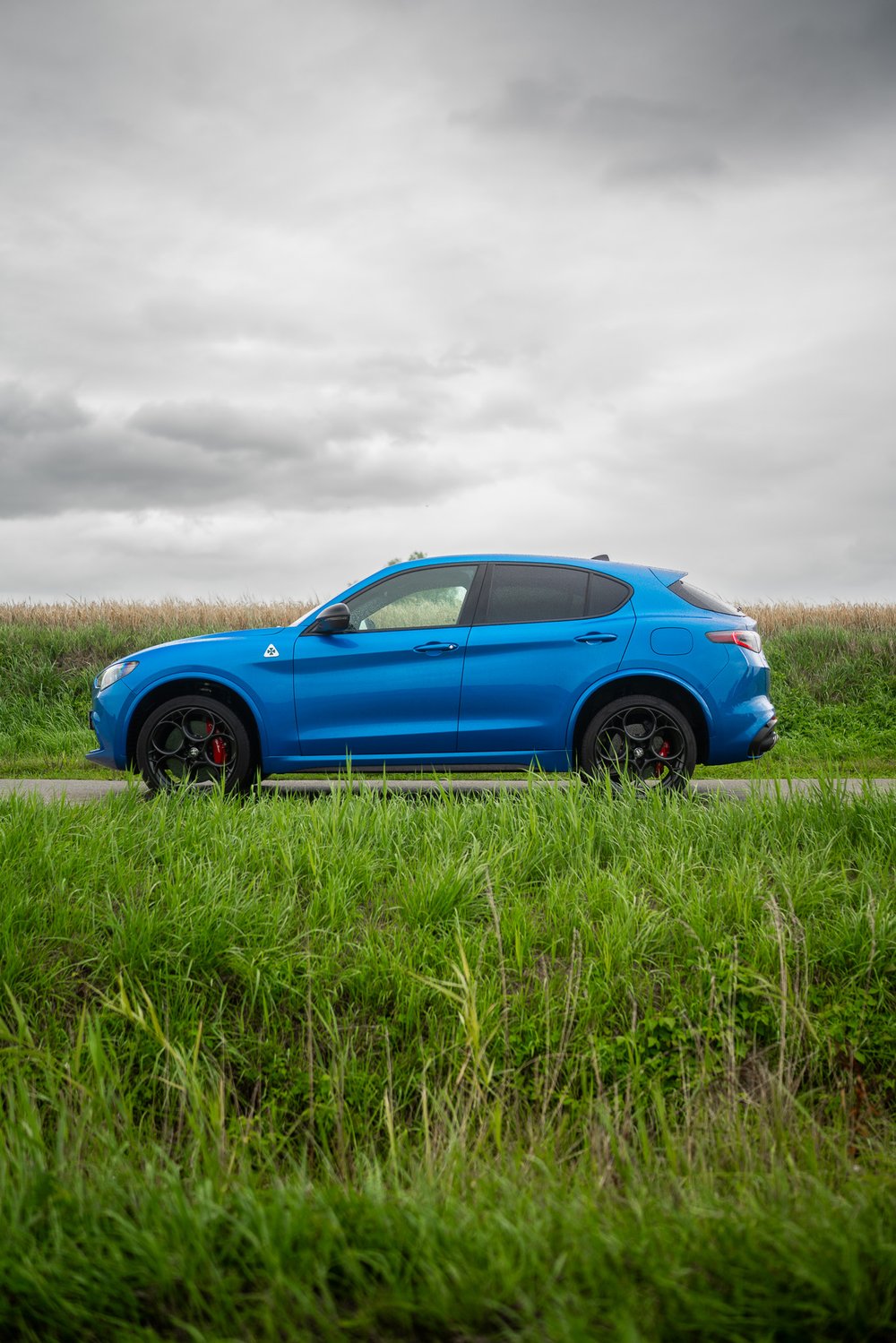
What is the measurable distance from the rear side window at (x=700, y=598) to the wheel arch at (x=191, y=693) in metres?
3.33

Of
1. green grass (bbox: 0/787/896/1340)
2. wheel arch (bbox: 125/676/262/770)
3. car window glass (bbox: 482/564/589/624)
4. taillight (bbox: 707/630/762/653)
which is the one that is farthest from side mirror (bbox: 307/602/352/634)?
taillight (bbox: 707/630/762/653)

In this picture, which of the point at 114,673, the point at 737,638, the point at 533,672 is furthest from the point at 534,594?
the point at 114,673

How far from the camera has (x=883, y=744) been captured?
12.9 m

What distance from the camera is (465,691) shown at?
23.1 feet

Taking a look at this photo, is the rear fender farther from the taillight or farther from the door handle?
the door handle

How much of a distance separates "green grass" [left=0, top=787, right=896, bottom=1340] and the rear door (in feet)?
4.89

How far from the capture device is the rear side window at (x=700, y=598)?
7.32 m

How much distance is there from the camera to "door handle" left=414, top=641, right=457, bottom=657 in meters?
7.09

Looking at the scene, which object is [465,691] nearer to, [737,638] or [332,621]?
[332,621]

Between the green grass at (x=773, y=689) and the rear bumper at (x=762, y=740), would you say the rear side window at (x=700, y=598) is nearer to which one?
the rear bumper at (x=762, y=740)

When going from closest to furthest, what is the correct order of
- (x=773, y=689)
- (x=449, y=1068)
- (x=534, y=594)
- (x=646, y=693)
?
(x=449, y=1068)
(x=646, y=693)
(x=534, y=594)
(x=773, y=689)

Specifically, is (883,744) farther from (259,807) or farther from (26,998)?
(26,998)

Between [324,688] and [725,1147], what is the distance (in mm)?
4722

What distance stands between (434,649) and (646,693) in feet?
5.20
